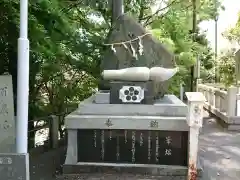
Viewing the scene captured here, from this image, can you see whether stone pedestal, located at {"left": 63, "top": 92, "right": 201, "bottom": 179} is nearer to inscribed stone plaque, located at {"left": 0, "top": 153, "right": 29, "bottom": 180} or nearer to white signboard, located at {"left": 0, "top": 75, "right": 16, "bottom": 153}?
white signboard, located at {"left": 0, "top": 75, "right": 16, "bottom": 153}

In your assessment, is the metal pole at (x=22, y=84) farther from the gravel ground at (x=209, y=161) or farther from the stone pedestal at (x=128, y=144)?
the stone pedestal at (x=128, y=144)

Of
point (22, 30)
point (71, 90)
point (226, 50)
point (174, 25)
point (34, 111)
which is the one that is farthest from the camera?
point (226, 50)

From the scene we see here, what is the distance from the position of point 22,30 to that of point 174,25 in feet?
32.3

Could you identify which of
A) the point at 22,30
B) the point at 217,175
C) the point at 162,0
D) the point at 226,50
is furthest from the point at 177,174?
the point at 226,50

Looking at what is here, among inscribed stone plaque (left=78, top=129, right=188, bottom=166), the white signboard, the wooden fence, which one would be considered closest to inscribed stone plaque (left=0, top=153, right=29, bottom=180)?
the white signboard

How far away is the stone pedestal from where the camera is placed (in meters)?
7.25

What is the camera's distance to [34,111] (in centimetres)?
997

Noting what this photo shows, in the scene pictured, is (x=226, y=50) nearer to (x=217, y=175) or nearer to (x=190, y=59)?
(x=190, y=59)

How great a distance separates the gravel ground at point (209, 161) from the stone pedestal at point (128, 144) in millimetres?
246

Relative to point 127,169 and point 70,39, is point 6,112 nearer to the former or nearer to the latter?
point 127,169

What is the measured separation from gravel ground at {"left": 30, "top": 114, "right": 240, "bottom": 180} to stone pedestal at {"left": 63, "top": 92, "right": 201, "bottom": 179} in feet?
0.81

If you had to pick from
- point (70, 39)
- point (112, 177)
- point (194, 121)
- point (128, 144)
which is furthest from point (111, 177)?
point (70, 39)

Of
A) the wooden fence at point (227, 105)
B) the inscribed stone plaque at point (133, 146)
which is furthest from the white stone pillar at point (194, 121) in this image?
the wooden fence at point (227, 105)

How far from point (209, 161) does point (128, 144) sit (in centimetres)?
219
